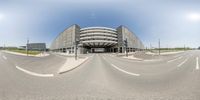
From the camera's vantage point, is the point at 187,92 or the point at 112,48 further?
the point at 112,48

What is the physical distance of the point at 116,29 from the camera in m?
106

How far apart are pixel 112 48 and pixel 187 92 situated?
100m

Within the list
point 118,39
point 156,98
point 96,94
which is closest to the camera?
point 156,98

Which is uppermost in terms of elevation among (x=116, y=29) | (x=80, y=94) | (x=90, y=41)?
(x=116, y=29)

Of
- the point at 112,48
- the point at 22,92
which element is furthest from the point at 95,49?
the point at 22,92

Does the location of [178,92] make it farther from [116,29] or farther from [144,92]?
[116,29]

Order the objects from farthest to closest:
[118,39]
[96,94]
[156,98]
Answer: [118,39] < [96,94] < [156,98]

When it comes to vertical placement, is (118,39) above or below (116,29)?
below

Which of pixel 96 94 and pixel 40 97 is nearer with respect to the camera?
pixel 40 97

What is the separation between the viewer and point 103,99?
412 cm

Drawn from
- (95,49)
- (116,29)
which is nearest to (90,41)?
(95,49)

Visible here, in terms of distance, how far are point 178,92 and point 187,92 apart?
309 millimetres

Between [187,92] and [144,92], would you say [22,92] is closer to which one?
[144,92]

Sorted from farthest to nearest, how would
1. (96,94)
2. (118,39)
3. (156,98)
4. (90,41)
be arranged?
(118,39) < (90,41) < (96,94) < (156,98)
